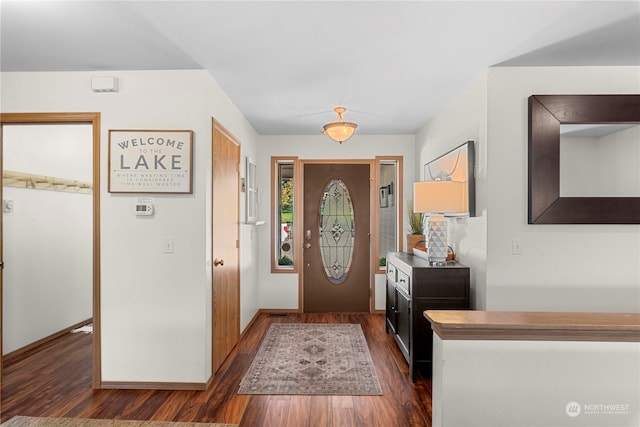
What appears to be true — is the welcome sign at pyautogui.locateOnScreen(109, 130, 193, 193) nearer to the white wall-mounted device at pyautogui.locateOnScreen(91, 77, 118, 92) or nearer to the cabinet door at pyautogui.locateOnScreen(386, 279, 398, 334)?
the white wall-mounted device at pyautogui.locateOnScreen(91, 77, 118, 92)

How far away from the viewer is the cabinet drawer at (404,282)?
3.26 m

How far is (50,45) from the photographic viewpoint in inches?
97.3

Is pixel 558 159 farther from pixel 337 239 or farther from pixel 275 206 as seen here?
pixel 275 206

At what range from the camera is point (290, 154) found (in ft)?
17.2

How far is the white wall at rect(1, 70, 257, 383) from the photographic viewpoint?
2.89 metres

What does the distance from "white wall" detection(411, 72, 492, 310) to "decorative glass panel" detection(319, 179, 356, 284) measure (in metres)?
1.69

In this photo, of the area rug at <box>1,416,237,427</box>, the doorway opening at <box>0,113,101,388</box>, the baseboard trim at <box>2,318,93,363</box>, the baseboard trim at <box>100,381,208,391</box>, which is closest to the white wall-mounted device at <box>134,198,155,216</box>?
the doorway opening at <box>0,113,101,388</box>

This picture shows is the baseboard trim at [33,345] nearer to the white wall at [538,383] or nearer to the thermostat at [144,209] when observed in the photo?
the thermostat at [144,209]

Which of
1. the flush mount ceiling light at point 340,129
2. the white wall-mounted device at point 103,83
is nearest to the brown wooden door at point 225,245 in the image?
the white wall-mounted device at point 103,83

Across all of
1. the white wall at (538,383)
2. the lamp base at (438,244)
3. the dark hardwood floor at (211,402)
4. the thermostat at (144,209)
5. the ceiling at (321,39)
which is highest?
the ceiling at (321,39)

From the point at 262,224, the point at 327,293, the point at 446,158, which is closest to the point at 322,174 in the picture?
the point at 262,224

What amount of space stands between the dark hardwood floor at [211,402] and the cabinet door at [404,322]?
0.61 ft

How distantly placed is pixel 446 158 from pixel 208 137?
7.05ft

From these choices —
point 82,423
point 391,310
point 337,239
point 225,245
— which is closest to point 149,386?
point 82,423
